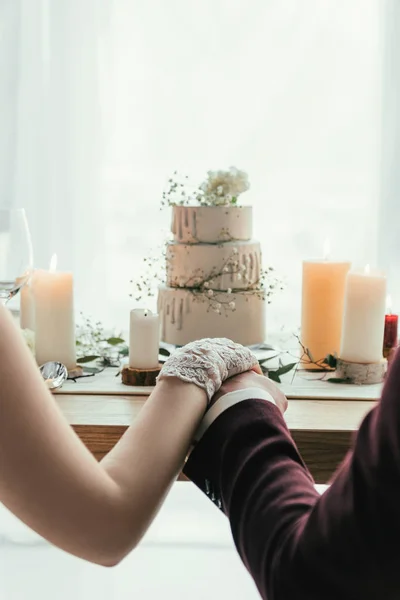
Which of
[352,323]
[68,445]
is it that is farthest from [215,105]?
[68,445]

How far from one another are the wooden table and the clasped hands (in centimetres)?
21

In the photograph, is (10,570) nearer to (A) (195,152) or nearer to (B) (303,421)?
(B) (303,421)

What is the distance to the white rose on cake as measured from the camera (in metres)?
1.50

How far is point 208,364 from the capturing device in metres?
0.82

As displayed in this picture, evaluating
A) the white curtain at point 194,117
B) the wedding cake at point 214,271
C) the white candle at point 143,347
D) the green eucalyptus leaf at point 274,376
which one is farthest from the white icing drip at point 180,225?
the white curtain at point 194,117

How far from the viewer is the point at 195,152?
2.54 m

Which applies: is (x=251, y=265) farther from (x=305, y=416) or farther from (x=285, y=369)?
(x=305, y=416)

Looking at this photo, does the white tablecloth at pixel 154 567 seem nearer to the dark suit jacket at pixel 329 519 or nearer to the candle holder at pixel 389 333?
the candle holder at pixel 389 333

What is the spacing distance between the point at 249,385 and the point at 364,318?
57 cm

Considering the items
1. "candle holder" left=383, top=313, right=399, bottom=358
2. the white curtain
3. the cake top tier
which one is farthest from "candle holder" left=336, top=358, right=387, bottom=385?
the white curtain

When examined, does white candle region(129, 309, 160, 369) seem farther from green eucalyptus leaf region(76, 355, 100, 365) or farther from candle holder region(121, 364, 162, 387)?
green eucalyptus leaf region(76, 355, 100, 365)

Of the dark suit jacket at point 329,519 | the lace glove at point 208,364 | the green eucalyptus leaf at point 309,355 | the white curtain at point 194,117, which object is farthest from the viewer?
the white curtain at point 194,117

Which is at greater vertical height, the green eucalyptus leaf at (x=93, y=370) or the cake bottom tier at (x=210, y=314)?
the cake bottom tier at (x=210, y=314)

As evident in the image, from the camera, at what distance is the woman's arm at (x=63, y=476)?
625mm
